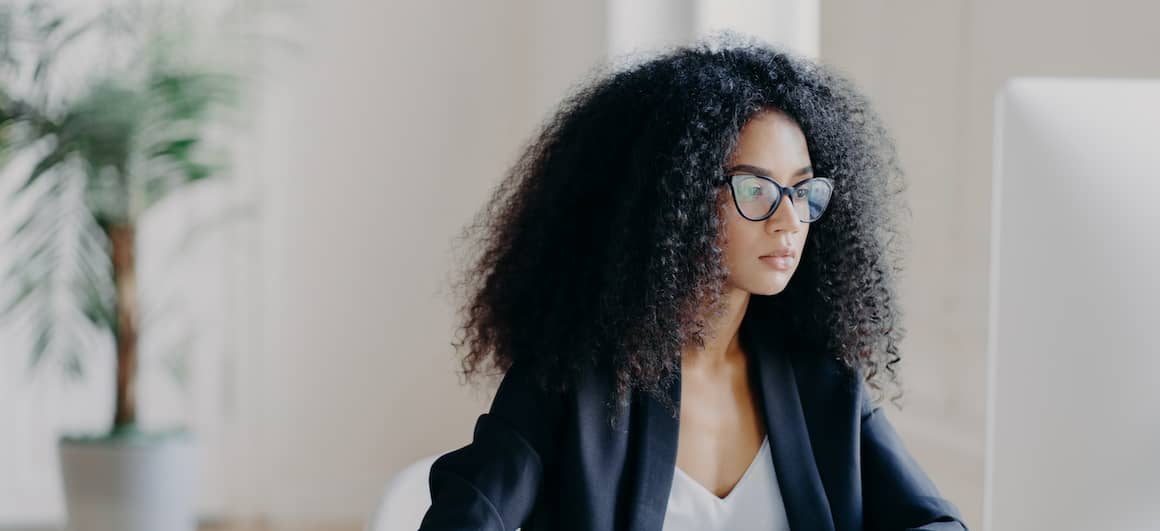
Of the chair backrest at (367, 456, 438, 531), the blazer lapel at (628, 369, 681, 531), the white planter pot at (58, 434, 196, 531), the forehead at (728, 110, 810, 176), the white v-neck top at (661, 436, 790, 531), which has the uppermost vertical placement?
the forehead at (728, 110, 810, 176)

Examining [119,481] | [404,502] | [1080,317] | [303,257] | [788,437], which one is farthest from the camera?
[303,257]

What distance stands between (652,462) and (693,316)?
0.47ft

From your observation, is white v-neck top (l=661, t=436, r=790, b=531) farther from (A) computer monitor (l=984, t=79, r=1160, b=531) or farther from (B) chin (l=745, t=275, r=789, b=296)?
(A) computer monitor (l=984, t=79, r=1160, b=531)

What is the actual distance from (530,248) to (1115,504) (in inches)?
22.3

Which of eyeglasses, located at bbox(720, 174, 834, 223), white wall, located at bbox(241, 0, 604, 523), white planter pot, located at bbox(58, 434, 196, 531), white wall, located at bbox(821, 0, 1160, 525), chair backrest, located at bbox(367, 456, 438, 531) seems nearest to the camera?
eyeglasses, located at bbox(720, 174, 834, 223)

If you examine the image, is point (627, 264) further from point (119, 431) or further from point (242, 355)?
point (242, 355)

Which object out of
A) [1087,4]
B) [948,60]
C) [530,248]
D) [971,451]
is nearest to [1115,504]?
[530,248]

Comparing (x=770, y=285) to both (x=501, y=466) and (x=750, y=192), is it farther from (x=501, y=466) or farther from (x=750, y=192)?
(x=501, y=466)

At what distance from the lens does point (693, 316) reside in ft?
3.66

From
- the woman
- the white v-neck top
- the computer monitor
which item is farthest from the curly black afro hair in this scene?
the computer monitor

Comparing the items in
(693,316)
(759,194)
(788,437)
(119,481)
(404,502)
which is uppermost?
(759,194)

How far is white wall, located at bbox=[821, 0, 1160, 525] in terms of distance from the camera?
1.97 metres

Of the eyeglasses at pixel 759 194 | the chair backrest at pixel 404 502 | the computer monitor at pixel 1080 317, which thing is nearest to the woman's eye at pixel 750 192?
the eyeglasses at pixel 759 194

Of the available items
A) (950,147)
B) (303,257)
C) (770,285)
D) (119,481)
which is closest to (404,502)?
(770,285)
